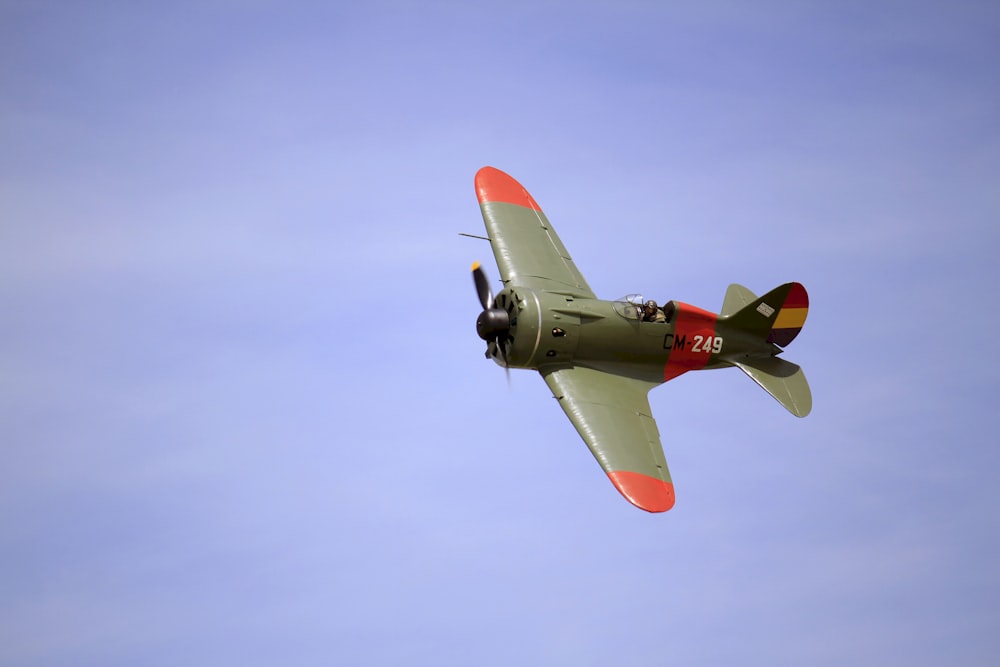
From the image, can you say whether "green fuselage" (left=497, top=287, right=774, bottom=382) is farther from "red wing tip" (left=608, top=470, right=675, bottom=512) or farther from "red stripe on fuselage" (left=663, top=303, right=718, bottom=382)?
"red wing tip" (left=608, top=470, right=675, bottom=512)

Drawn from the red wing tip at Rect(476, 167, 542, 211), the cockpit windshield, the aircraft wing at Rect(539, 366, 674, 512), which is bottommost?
the aircraft wing at Rect(539, 366, 674, 512)

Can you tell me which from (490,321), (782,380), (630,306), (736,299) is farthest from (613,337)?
(782,380)

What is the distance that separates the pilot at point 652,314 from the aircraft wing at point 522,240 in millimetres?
1150

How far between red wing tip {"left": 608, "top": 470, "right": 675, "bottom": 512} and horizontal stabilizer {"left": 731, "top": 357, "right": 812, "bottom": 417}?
360 cm

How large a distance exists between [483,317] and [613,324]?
223 centimetres

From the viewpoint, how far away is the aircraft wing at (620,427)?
64.8 feet

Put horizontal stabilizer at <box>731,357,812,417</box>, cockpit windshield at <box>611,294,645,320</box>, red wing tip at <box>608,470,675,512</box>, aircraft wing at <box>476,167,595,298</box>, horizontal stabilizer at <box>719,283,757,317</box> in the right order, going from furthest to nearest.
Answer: horizontal stabilizer at <box>719,283,757,317</box> → aircraft wing at <box>476,167,595,298</box> → horizontal stabilizer at <box>731,357,812,417</box> → cockpit windshield at <box>611,294,645,320</box> → red wing tip at <box>608,470,675,512</box>

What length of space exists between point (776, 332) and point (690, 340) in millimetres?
1804

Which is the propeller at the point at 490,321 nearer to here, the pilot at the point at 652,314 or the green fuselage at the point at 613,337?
the green fuselage at the point at 613,337

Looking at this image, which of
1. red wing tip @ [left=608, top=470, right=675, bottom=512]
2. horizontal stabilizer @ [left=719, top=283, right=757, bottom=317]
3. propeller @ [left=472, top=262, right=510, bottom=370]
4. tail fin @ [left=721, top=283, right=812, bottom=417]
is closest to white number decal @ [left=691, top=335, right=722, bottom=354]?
tail fin @ [left=721, top=283, right=812, bottom=417]

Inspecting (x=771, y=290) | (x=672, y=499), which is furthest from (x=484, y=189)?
(x=672, y=499)

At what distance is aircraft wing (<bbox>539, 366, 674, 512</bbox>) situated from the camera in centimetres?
1977

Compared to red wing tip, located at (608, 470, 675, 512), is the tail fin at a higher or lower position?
higher

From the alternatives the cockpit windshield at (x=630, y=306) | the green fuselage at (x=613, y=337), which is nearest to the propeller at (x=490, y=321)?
the green fuselage at (x=613, y=337)
